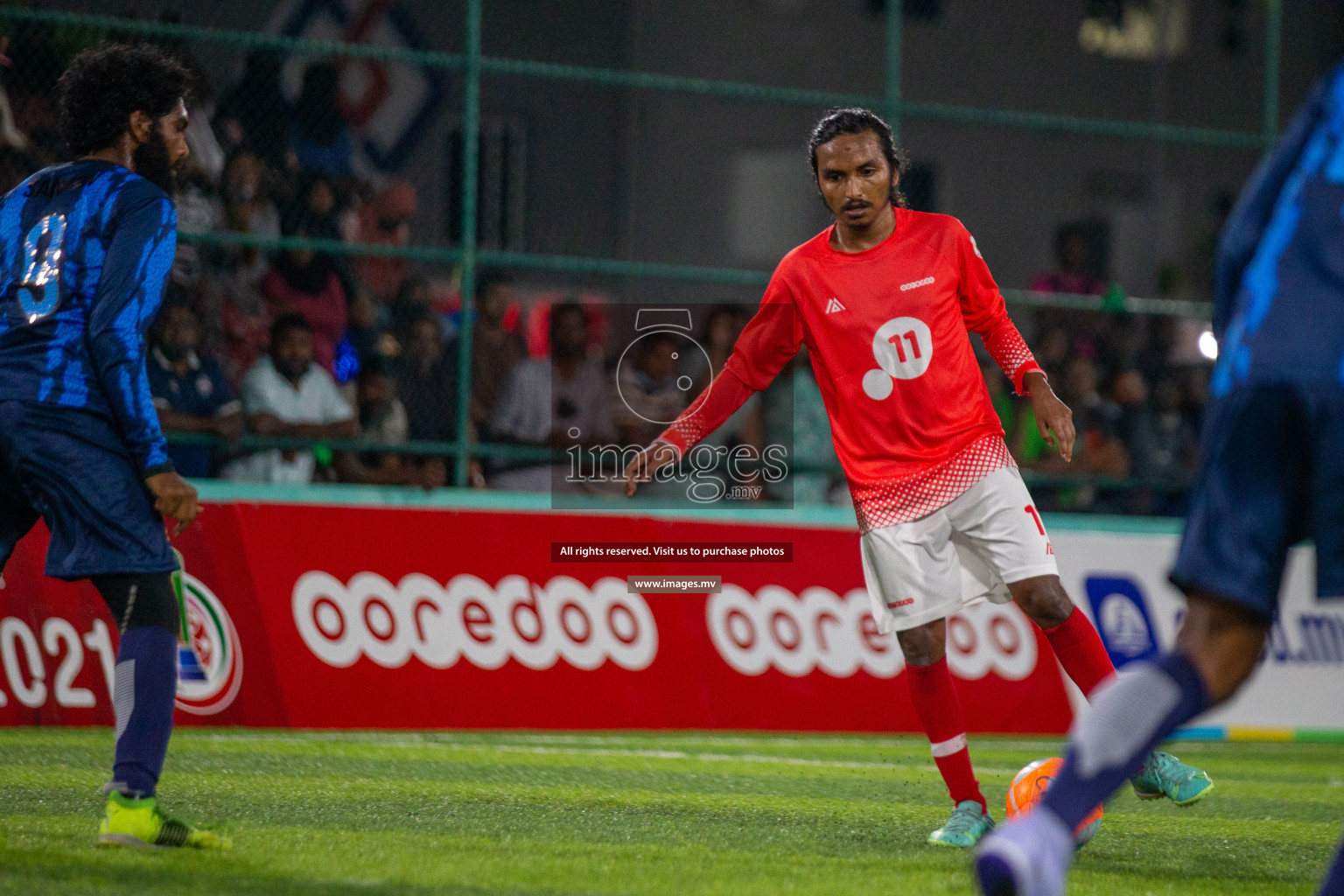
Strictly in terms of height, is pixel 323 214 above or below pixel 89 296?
above

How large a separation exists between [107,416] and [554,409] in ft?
19.4

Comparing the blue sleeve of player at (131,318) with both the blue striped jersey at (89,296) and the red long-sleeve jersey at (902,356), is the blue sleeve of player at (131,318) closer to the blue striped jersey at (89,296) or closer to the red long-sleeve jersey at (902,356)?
the blue striped jersey at (89,296)

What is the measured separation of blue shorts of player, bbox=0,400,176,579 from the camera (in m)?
4.33

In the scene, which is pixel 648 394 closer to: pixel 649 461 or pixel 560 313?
pixel 560 313

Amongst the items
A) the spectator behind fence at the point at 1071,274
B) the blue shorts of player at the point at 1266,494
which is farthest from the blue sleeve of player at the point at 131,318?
the spectator behind fence at the point at 1071,274

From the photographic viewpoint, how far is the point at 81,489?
14.2 feet

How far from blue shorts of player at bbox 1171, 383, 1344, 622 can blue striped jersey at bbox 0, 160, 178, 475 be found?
2656 mm

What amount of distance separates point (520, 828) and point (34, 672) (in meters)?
4.13

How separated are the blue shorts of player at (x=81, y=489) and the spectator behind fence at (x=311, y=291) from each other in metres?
5.67

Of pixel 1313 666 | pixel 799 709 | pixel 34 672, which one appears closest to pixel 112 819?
pixel 34 672

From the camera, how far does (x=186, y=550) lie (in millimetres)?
8750

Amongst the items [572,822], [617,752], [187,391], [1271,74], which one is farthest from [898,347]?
[1271,74]

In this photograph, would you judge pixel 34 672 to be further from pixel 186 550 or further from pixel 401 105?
pixel 401 105

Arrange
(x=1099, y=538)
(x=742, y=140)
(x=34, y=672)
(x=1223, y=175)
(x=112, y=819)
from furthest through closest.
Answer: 1. (x=1223, y=175)
2. (x=742, y=140)
3. (x=1099, y=538)
4. (x=34, y=672)
5. (x=112, y=819)
